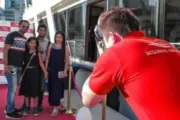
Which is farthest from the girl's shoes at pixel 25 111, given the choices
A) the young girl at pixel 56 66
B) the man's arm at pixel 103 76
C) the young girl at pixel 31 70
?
the man's arm at pixel 103 76

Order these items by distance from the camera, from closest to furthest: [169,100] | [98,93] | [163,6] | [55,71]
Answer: [169,100]
[98,93]
[163,6]
[55,71]

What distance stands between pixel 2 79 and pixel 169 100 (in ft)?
20.9

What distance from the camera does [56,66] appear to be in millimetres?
4188

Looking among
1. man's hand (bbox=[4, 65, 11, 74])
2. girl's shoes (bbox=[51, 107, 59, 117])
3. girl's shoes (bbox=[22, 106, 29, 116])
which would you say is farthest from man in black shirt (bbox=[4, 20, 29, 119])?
girl's shoes (bbox=[51, 107, 59, 117])

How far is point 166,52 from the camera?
972 millimetres

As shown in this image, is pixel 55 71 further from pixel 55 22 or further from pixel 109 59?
pixel 55 22

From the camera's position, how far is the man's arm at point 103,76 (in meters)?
0.92

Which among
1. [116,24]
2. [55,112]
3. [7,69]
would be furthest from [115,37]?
[55,112]

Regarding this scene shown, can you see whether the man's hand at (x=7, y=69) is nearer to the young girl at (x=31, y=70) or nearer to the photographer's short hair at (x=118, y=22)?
the young girl at (x=31, y=70)

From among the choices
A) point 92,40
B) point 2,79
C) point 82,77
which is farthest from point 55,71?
point 2,79

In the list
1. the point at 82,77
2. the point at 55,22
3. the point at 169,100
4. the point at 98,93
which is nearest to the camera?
the point at 169,100

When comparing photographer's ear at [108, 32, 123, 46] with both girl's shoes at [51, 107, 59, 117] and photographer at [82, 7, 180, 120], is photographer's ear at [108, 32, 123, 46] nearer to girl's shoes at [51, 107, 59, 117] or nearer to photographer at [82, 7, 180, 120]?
photographer at [82, 7, 180, 120]

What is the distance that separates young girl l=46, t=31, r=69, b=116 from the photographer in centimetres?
321

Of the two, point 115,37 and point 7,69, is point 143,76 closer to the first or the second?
point 115,37
